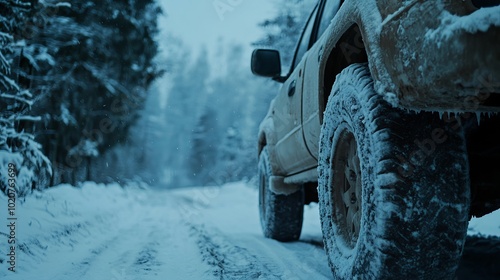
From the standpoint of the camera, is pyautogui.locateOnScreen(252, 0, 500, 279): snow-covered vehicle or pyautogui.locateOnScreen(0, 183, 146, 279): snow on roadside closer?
pyautogui.locateOnScreen(252, 0, 500, 279): snow-covered vehicle

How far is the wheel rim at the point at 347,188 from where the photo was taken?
6.07 ft

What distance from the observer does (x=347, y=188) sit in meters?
1.99

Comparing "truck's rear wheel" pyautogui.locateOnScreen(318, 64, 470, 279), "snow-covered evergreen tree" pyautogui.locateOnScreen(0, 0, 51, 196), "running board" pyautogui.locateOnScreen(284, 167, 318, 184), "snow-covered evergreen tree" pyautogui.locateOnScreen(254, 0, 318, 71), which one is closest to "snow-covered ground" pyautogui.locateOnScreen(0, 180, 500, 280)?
"snow-covered evergreen tree" pyautogui.locateOnScreen(0, 0, 51, 196)

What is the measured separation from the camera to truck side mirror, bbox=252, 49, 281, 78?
365 cm

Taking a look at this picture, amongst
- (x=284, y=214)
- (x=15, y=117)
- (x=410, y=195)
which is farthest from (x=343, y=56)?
(x=15, y=117)

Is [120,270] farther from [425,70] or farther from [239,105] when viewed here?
[239,105]

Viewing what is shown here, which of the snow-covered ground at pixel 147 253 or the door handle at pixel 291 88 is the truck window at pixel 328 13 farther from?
the snow-covered ground at pixel 147 253

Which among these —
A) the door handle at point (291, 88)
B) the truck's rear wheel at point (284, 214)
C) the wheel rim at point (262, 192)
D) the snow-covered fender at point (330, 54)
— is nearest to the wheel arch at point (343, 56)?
the snow-covered fender at point (330, 54)

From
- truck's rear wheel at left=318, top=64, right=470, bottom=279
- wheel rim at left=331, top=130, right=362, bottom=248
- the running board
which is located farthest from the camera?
the running board

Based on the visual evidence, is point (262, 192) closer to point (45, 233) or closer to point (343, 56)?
point (45, 233)

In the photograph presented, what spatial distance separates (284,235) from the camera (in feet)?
13.4

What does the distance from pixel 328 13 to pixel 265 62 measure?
909 mm

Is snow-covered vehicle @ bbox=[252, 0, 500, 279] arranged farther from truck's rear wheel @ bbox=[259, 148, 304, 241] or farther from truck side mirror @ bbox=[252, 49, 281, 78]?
truck's rear wheel @ bbox=[259, 148, 304, 241]

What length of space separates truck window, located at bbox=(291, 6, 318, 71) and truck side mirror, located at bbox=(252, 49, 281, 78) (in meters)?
0.24
